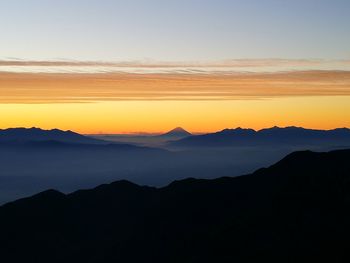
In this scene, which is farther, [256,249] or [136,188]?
[136,188]

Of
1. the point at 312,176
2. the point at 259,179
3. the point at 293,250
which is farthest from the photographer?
the point at 259,179

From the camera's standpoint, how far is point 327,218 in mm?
120250

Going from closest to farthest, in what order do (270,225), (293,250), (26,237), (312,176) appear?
(293,250) < (270,225) < (312,176) < (26,237)

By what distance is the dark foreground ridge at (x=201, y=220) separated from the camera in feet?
388

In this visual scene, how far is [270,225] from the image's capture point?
4892 inches

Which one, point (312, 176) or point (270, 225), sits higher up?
point (312, 176)

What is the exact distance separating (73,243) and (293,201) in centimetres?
6644

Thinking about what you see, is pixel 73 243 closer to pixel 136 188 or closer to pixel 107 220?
pixel 107 220

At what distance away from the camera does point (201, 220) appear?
482 ft

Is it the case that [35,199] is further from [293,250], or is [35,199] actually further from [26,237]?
[293,250]

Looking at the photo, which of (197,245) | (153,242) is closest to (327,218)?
(197,245)

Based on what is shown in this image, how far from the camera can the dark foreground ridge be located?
118188 mm

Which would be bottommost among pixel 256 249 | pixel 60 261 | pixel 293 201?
pixel 60 261

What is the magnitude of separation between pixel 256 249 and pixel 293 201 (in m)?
19.5
